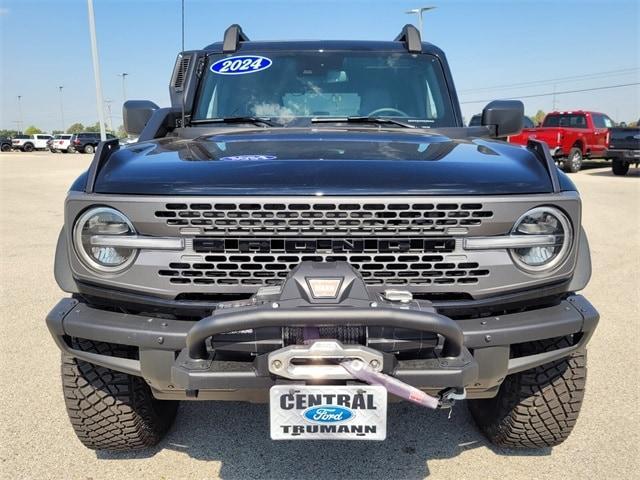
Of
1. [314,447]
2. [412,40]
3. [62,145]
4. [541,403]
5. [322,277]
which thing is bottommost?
[62,145]

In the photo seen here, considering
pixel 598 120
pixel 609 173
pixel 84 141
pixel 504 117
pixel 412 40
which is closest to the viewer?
pixel 504 117

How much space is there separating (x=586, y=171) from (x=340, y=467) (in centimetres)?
2083

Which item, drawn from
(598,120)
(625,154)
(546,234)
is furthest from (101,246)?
(598,120)

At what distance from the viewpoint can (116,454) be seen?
2887 mm

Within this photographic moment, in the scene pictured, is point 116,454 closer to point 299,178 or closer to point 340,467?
point 340,467

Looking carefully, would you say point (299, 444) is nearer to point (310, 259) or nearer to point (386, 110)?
point (310, 259)

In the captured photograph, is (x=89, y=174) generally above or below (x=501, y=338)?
above

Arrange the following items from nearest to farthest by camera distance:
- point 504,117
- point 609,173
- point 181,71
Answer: point 504,117 → point 181,71 → point 609,173

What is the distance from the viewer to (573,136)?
19109 millimetres

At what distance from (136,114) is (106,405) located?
1.98m

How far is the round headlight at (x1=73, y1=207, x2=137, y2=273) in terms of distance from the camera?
2246 millimetres

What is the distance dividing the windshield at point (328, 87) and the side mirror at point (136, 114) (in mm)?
339

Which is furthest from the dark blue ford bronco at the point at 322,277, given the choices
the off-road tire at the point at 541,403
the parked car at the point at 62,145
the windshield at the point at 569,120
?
the parked car at the point at 62,145

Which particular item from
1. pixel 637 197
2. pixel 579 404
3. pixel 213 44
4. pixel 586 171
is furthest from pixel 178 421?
pixel 586 171
